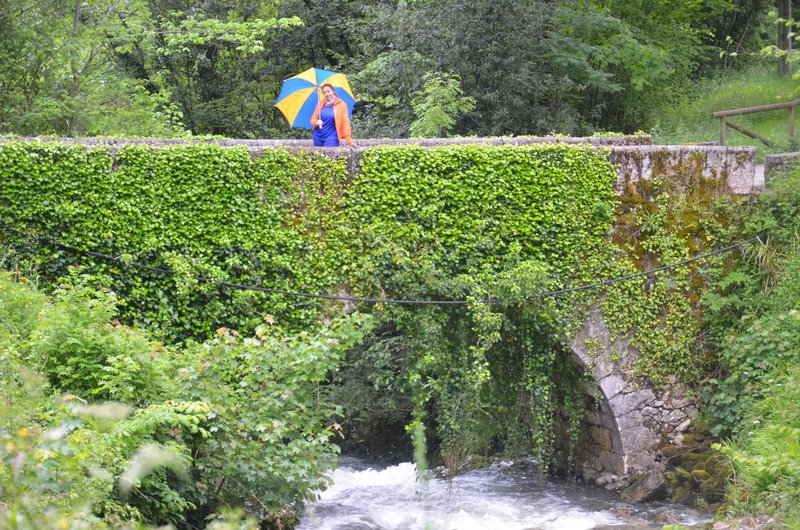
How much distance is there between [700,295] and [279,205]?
4847 millimetres

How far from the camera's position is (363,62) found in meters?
16.1

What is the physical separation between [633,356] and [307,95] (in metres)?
4.61

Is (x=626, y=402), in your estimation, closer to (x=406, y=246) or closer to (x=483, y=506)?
(x=483, y=506)

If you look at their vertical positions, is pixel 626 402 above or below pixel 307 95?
below

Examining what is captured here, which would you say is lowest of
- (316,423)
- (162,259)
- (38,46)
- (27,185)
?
(316,423)

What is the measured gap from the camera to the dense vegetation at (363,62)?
1223 cm

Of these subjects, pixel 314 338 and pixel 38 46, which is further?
pixel 38 46

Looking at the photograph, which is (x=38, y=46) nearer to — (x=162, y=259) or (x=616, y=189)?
(x=162, y=259)

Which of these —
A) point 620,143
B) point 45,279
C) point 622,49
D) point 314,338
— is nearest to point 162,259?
point 45,279

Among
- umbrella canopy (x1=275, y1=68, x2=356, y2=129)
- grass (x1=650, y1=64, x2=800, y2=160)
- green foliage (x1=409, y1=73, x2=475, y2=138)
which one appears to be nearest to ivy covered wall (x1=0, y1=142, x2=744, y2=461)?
umbrella canopy (x1=275, y1=68, x2=356, y2=129)

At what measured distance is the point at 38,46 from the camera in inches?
459

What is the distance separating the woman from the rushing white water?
3619 mm

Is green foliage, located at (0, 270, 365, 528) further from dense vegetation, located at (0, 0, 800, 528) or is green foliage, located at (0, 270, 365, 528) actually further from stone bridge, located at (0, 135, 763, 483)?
stone bridge, located at (0, 135, 763, 483)

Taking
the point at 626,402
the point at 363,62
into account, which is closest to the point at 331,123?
the point at 626,402
